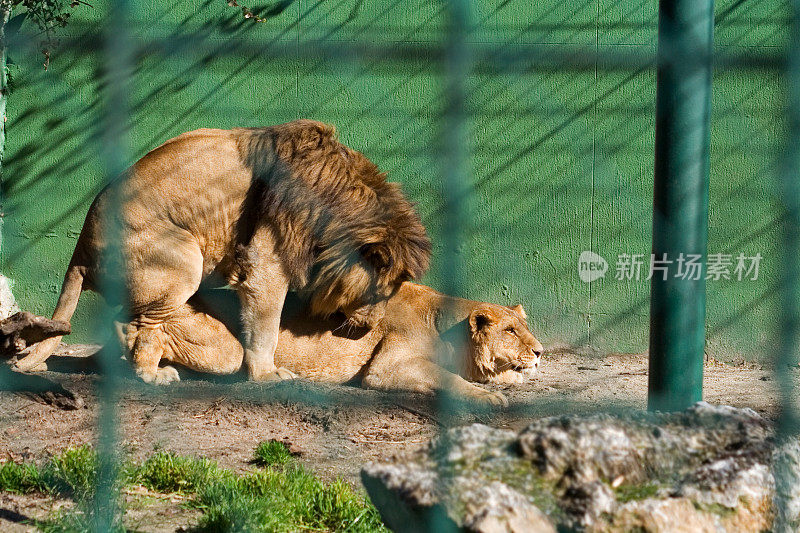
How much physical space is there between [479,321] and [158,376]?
1.51 metres

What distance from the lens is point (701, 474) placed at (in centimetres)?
163

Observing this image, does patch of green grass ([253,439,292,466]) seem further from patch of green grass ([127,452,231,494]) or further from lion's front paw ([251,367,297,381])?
lion's front paw ([251,367,297,381])

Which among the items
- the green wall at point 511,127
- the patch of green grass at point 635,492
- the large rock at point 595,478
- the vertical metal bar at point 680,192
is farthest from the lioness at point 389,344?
the patch of green grass at point 635,492

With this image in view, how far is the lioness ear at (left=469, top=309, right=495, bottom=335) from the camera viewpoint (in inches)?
167

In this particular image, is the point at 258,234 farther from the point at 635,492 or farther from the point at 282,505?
the point at 635,492

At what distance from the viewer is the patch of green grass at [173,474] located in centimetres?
272

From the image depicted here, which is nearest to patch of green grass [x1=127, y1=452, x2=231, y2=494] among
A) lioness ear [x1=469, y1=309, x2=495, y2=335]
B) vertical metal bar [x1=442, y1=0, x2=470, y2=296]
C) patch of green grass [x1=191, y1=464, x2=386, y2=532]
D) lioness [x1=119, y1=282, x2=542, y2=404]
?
patch of green grass [x1=191, y1=464, x2=386, y2=532]

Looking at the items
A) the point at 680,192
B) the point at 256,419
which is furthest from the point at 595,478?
the point at 256,419

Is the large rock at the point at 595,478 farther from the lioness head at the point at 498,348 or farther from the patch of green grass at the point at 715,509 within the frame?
the lioness head at the point at 498,348

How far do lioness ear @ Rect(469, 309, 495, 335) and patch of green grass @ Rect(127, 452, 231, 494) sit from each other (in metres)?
1.72

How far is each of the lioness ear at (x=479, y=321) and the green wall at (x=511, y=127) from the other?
53cm

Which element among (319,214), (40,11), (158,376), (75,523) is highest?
(40,11)

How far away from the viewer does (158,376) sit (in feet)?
13.5

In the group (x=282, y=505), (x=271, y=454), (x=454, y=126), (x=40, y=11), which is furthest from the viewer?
(x=40, y=11)
